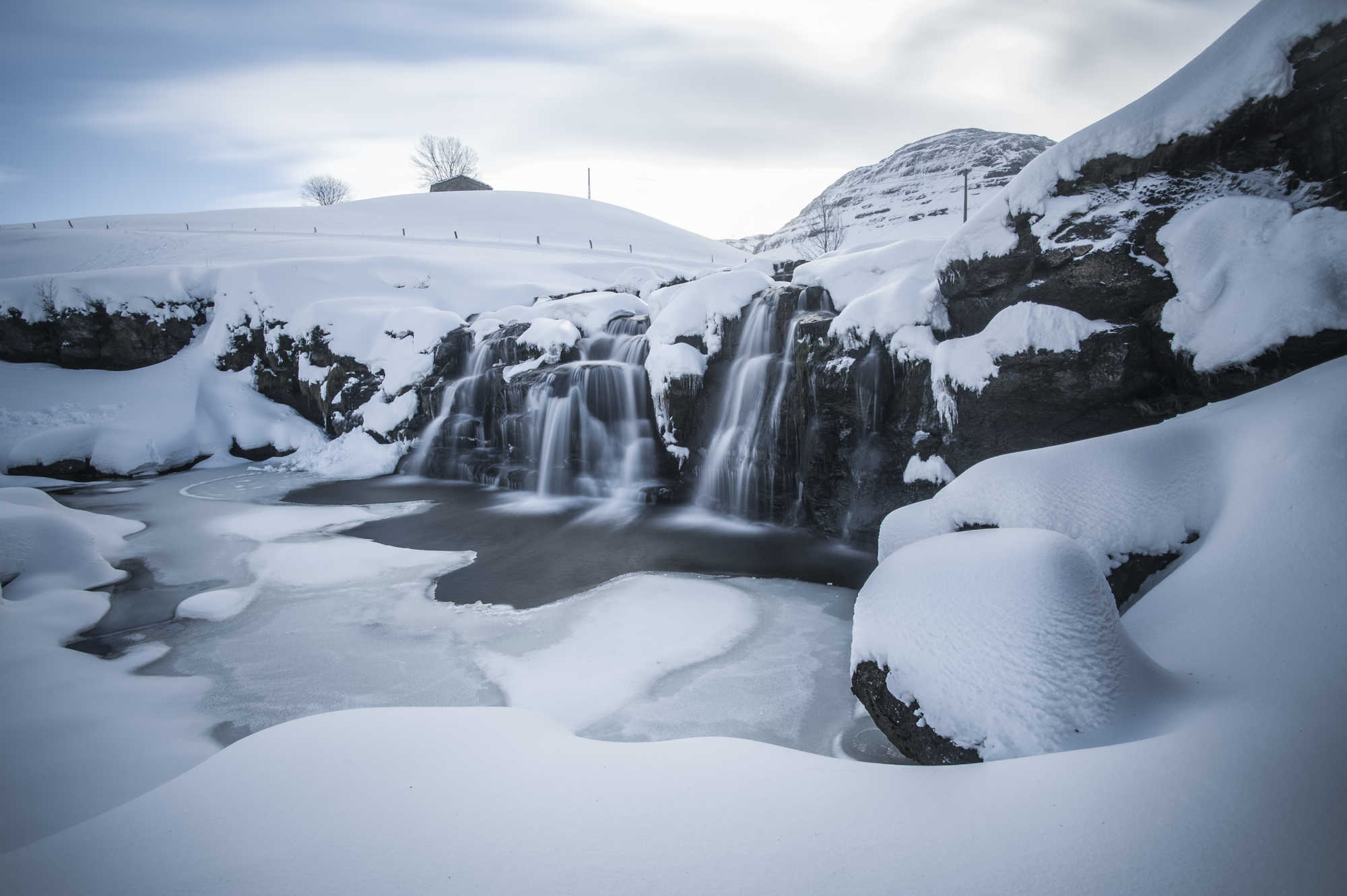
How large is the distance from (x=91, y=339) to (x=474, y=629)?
19220 mm

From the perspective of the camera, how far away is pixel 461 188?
47.2 metres

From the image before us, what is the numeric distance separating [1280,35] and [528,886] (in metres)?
7.60

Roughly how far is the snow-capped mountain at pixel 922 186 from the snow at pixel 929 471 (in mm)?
25587

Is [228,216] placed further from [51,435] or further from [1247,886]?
[1247,886]

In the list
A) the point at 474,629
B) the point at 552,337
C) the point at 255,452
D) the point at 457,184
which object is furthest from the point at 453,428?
the point at 457,184

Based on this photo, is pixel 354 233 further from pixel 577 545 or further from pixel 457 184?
pixel 577 545

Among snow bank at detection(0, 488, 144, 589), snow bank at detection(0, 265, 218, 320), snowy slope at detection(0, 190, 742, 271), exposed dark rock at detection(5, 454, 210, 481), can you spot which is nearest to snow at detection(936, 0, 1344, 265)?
snow bank at detection(0, 488, 144, 589)

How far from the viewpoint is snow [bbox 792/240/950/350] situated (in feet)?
23.1

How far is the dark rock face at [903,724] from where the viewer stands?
7.70ft

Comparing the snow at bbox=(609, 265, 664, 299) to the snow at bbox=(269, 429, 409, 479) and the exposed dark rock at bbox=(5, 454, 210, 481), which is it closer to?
the snow at bbox=(269, 429, 409, 479)

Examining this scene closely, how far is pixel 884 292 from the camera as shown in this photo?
747 centimetres

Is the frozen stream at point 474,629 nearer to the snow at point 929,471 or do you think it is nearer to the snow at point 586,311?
the snow at point 929,471

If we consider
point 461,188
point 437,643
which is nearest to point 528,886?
point 437,643

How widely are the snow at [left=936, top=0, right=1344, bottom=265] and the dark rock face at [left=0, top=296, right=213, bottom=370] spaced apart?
21.8 meters
